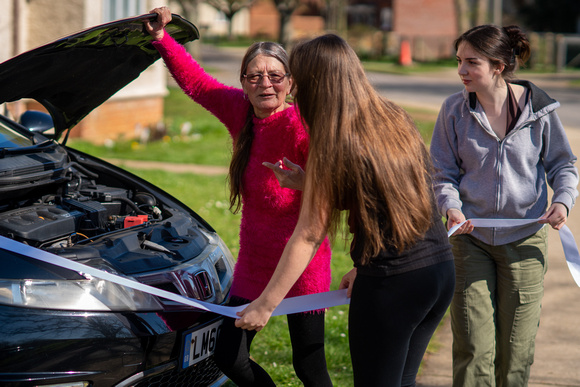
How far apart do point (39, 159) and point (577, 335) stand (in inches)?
140

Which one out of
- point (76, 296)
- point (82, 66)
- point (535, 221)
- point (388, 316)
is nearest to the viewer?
point (388, 316)

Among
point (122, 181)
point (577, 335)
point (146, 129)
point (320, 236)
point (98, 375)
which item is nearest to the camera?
point (320, 236)

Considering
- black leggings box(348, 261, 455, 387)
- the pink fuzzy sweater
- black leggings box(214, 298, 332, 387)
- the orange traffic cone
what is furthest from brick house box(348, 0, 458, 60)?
black leggings box(348, 261, 455, 387)

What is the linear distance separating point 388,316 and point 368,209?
0.39m

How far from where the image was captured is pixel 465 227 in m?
3.08

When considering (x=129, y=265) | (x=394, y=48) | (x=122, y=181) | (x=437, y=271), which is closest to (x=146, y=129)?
(x=122, y=181)

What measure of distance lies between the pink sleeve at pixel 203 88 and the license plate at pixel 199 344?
0.87m

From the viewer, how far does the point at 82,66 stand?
3.50 metres

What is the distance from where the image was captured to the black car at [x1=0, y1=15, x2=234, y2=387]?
8.20 feet

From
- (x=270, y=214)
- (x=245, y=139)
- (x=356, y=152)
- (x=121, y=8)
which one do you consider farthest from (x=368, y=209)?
(x=121, y=8)

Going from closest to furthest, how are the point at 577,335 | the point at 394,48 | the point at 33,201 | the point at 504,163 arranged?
the point at 504,163 < the point at 33,201 < the point at 577,335 < the point at 394,48

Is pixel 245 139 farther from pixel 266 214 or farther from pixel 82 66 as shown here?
pixel 82 66

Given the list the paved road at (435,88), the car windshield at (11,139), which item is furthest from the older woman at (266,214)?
the paved road at (435,88)

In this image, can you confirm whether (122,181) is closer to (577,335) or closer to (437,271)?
(437,271)
